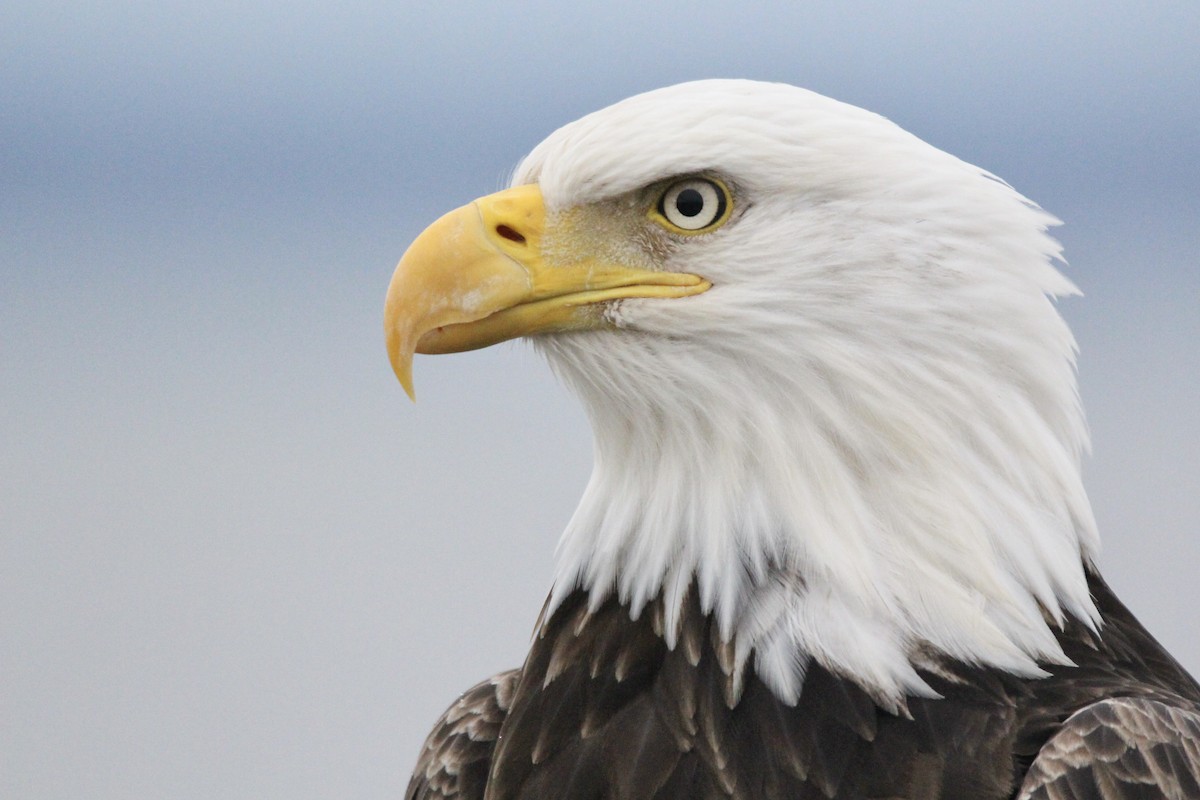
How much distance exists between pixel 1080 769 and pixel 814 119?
0.63 meters

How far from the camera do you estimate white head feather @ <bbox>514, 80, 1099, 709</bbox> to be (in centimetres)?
122

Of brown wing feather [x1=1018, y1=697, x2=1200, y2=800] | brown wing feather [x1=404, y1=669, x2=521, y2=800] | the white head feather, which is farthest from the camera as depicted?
brown wing feather [x1=404, y1=669, x2=521, y2=800]

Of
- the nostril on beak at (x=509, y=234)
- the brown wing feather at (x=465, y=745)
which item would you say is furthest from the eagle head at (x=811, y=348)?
the brown wing feather at (x=465, y=745)

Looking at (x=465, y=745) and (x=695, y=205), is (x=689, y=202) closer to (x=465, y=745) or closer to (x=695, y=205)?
(x=695, y=205)

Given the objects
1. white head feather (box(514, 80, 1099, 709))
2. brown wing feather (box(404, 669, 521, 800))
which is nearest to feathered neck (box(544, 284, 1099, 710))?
white head feather (box(514, 80, 1099, 709))

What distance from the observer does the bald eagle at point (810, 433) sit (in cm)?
121

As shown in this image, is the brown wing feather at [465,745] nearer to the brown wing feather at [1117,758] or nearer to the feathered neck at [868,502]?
the feathered neck at [868,502]

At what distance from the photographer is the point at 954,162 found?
129 centimetres

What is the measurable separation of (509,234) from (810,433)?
35 centimetres

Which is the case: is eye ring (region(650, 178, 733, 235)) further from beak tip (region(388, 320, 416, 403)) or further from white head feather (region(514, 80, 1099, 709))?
beak tip (region(388, 320, 416, 403))

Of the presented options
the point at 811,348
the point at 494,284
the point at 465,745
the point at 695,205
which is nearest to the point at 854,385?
the point at 811,348

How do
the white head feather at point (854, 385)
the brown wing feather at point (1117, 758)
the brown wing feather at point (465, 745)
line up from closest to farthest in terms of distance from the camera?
the brown wing feather at point (1117, 758) → the white head feather at point (854, 385) → the brown wing feather at point (465, 745)

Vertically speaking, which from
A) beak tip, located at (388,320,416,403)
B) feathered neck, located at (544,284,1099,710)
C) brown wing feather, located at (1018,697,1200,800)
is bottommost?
brown wing feather, located at (1018,697,1200,800)

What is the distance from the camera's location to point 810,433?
49.0 inches
